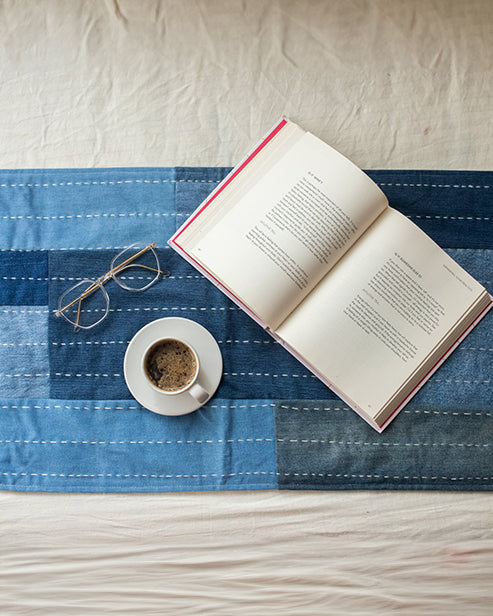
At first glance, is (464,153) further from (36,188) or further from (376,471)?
(36,188)

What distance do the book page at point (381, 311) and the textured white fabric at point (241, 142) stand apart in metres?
0.14

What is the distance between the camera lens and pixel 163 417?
2.55 ft

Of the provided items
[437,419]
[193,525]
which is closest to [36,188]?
[193,525]

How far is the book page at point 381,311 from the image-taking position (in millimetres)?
768

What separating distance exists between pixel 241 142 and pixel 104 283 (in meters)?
0.28

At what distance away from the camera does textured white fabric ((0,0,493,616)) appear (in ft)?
2.52

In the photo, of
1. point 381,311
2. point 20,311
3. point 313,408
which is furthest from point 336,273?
point 20,311

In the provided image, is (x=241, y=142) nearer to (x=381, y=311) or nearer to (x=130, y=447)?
(x=381, y=311)

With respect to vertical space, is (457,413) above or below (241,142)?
below

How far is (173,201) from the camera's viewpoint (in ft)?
2.65

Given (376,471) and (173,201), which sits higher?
(173,201)

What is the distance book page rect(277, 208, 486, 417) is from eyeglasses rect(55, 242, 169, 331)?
0.65 feet

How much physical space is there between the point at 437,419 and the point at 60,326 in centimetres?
52

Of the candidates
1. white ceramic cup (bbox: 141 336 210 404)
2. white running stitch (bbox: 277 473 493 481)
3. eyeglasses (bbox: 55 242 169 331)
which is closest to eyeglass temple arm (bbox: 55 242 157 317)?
eyeglasses (bbox: 55 242 169 331)
